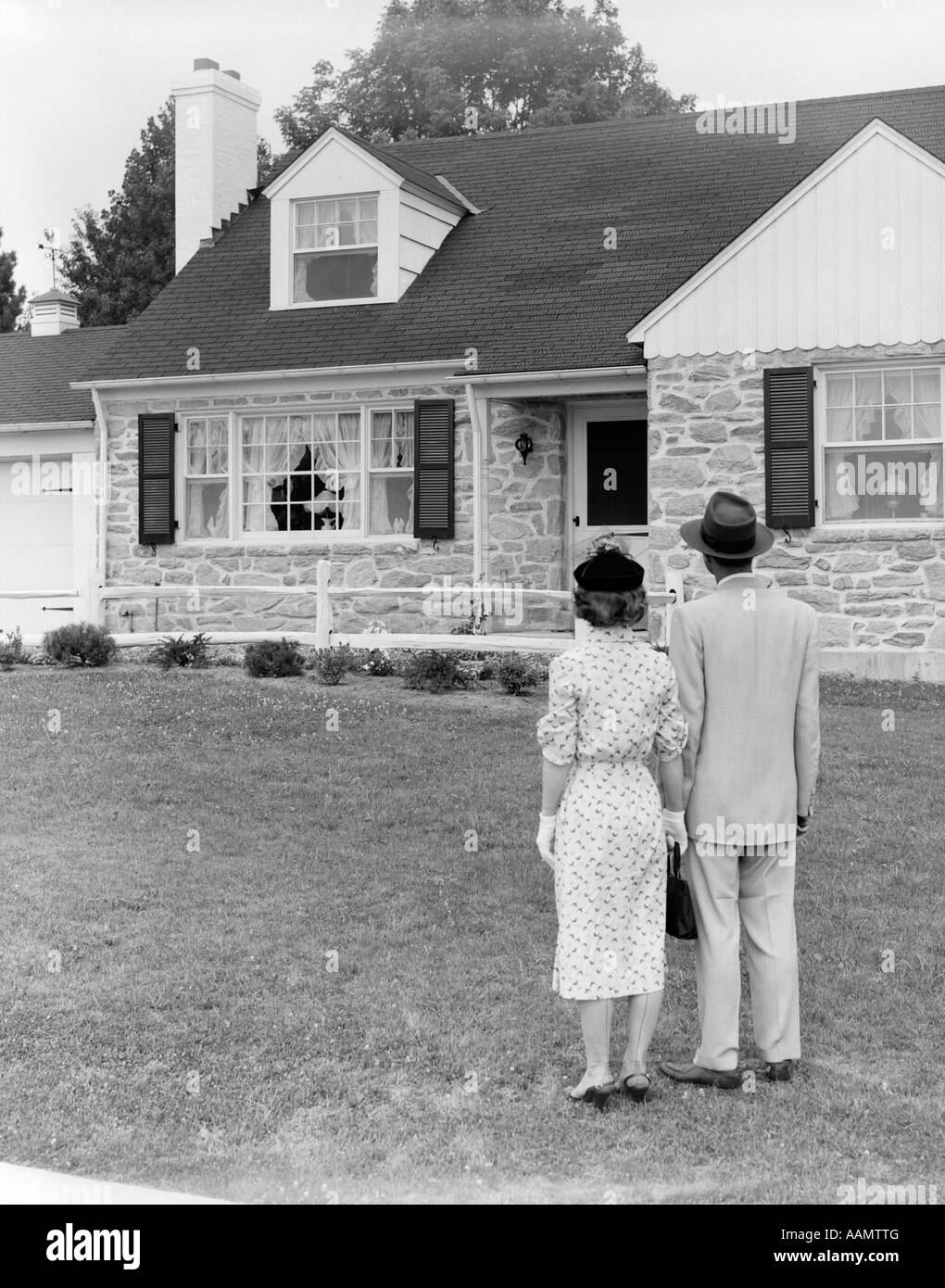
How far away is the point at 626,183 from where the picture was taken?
17234 mm

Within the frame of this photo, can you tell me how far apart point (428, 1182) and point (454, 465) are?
11.5 metres

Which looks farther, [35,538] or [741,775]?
[35,538]

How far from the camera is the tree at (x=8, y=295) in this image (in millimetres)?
38031

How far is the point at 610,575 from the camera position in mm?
5008

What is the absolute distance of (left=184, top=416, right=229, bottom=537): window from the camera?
16578 mm

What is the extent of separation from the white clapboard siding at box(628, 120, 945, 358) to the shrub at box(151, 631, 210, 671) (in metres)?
5.48

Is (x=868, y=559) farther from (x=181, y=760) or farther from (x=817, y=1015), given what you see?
(x=817, y=1015)

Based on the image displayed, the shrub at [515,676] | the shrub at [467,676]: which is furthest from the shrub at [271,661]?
the shrub at [515,676]

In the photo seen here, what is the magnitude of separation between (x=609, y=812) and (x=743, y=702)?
2.02 feet

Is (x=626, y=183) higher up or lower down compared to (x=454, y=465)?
higher up

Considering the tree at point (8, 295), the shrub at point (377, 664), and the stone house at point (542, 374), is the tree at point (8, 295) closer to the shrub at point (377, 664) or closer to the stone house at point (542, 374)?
the stone house at point (542, 374)

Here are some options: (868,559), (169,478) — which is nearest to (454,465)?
(169,478)

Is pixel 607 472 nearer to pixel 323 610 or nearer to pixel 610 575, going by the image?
pixel 323 610

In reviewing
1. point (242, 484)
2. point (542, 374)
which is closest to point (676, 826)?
point (542, 374)
